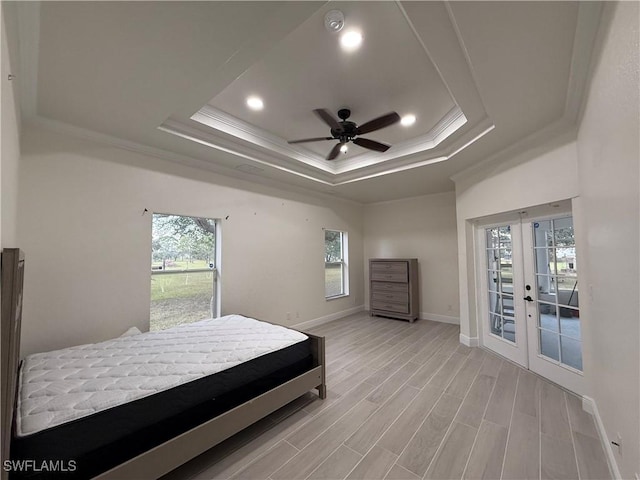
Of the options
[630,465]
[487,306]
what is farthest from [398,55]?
[487,306]

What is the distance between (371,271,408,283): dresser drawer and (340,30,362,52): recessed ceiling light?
4.26 meters

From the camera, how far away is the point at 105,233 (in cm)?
271

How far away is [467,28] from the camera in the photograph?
1.47 metres

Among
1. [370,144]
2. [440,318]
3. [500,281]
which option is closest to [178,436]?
[370,144]

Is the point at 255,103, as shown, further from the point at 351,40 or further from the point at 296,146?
the point at 351,40

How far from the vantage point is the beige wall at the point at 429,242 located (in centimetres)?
513

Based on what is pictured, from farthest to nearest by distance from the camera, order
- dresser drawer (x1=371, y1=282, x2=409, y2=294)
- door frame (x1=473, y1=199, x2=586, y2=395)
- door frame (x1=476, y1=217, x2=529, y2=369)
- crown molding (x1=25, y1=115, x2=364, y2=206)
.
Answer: dresser drawer (x1=371, y1=282, x2=409, y2=294) < door frame (x1=476, y1=217, x2=529, y2=369) < door frame (x1=473, y1=199, x2=586, y2=395) < crown molding (x1=25, y1=115, x2=364, y2=206)

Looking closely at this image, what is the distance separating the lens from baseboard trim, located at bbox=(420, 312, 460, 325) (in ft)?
16.5

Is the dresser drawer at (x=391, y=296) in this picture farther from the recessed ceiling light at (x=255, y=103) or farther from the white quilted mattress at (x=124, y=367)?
the recessed ceiling light at (x=255, y=103)

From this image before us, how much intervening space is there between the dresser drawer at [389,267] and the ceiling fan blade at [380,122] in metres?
3.42

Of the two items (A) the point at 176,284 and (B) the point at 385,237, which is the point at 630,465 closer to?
(A) the point at 176,284

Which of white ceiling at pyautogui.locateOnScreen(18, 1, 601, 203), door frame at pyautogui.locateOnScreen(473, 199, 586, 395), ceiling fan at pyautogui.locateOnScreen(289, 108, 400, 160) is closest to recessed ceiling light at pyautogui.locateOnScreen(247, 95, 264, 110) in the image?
white ceiling at pyautogui.locateOnScreen(18, 1, 601, 203)

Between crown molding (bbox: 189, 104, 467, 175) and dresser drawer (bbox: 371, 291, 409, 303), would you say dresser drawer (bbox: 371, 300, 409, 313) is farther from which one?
crown molding (bbox: 189, 104, 467, 175)

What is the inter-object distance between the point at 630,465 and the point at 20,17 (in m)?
4.08
